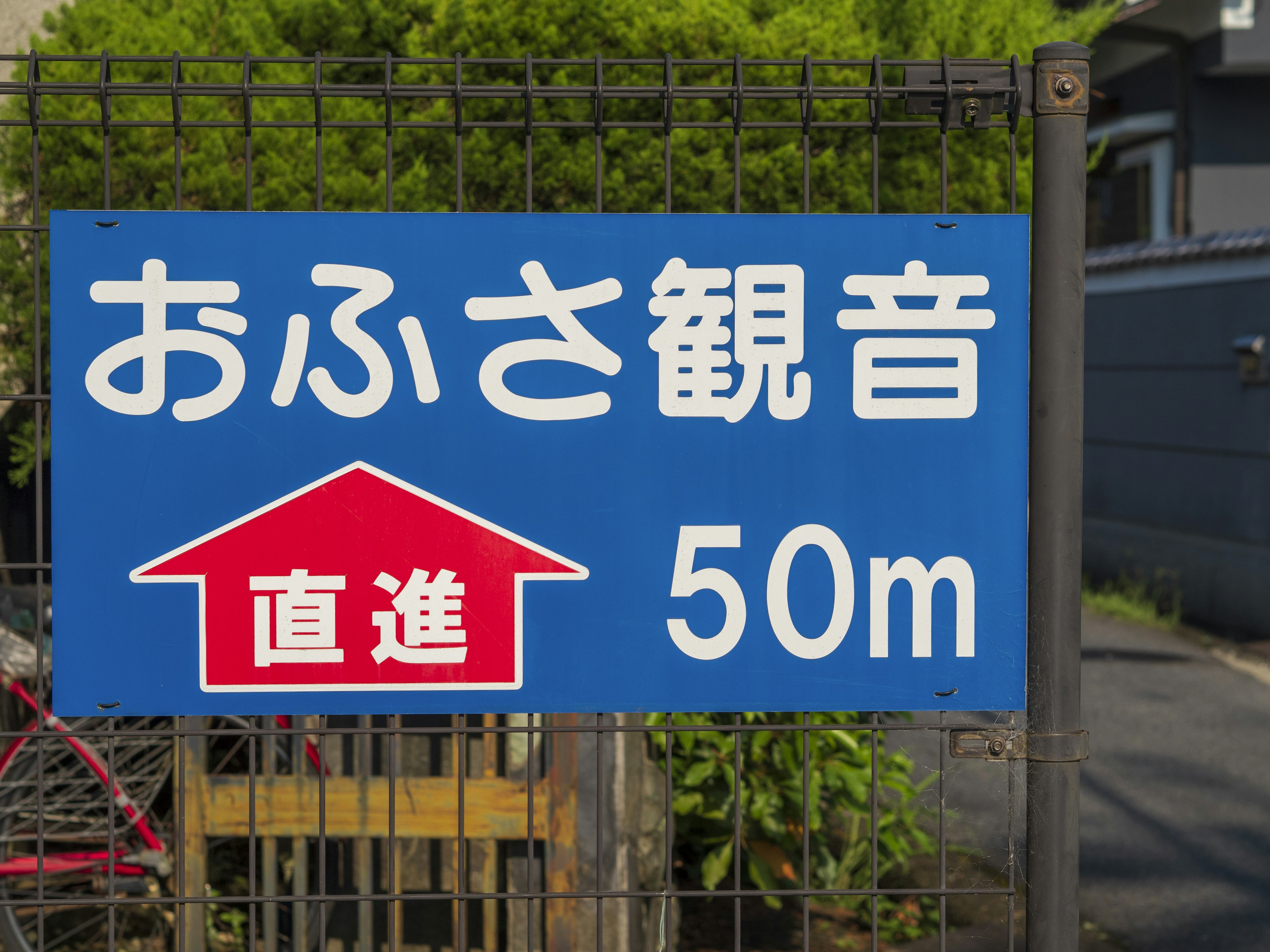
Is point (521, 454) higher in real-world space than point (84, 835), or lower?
higher

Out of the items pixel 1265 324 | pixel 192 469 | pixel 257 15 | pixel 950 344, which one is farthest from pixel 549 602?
pixel 1265 324

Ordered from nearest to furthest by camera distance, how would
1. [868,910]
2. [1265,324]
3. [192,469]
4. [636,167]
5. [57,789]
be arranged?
[192,469], [57,789], [868,910], [636,167], [1265,324]

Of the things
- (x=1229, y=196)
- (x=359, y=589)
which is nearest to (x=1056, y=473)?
(x=359, y=589)

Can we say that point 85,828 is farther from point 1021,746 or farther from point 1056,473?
point 1056,473

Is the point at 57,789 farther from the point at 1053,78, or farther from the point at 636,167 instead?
the point at 1053,78

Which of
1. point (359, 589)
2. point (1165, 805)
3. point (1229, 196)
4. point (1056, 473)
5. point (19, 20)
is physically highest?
point (1229, 196)

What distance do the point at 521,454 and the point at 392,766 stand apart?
68 cm

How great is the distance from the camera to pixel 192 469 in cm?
236

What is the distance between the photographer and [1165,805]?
5746 millimetres

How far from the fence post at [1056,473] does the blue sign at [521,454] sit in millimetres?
62

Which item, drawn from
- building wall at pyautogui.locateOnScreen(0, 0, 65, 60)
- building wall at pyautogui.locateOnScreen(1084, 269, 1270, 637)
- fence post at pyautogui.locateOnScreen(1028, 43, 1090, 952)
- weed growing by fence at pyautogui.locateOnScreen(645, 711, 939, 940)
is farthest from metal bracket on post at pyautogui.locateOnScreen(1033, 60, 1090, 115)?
building wall at pyautogui.locateOnScreen(1084, 269, 1270, 637)

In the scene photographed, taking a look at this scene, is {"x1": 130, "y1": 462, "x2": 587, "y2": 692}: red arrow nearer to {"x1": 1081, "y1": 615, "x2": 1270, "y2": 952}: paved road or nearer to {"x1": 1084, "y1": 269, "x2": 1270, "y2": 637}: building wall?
{"x1": 1081, "y1": 615, "x2": 1270, "y2": 952}: paved road

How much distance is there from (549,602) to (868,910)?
9.09ft

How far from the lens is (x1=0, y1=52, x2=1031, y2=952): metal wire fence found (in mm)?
2361
